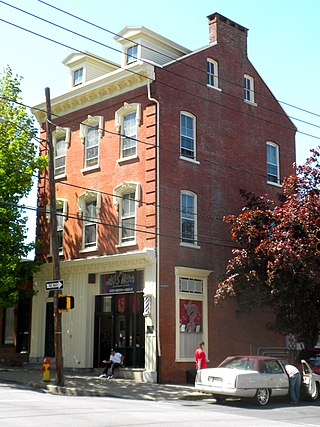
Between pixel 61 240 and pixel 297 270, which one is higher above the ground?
pixel 61 240

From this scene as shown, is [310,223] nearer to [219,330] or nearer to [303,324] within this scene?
[303,324]

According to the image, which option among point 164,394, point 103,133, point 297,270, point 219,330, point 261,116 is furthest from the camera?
point 261,116

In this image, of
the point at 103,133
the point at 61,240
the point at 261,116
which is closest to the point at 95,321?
the point at 61,240

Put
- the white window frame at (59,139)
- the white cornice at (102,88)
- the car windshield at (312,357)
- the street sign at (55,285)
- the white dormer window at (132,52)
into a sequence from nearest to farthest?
the car windshield at (312,357) < the street sign at (55,285) < the white cornice at (102,88) < the white dormer window at (132,52) < the white window frame at (59,139)

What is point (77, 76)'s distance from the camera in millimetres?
31312

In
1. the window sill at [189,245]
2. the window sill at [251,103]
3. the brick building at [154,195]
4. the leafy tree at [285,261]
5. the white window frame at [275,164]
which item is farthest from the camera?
the white window frame at [275,164]

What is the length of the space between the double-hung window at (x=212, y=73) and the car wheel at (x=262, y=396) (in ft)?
51.8

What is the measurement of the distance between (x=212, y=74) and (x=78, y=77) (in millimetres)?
6949

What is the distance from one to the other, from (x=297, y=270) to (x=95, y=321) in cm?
985

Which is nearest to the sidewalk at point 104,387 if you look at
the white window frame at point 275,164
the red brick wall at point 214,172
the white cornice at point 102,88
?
the red brick wall at point 214,172

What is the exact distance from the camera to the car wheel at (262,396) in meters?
17.9

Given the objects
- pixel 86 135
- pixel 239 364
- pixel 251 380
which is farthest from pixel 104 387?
pixel 86 135

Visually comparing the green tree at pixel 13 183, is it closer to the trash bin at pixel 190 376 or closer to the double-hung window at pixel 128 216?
the double-hung window at pixel 128 216

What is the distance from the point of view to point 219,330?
87.8 ft
